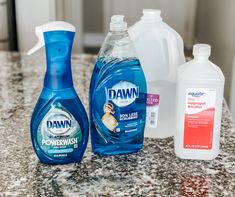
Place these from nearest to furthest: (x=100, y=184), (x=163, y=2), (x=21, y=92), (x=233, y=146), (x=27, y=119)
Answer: (x=100, y=184) → (x=233, y=146) → (x=27, y=119) → (x=21, y=92) → (x=163, y=2)

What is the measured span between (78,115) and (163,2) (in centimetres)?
164

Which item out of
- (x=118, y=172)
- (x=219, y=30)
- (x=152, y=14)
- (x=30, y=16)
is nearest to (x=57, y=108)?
(x=118, y=172)

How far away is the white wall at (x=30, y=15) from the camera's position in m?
1.60

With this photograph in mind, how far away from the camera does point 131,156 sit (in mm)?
895

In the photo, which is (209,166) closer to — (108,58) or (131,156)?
(131,156)

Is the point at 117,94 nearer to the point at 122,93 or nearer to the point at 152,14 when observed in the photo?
the point at 122,93

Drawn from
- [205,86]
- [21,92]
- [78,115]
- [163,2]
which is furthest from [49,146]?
[163,2]

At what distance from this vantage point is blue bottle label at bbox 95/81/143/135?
0.84 metres

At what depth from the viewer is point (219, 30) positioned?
2104 mm

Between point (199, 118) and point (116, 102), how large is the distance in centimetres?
15

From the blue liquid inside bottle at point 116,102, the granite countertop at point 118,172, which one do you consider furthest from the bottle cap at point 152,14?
the granite countertop at point 118,172

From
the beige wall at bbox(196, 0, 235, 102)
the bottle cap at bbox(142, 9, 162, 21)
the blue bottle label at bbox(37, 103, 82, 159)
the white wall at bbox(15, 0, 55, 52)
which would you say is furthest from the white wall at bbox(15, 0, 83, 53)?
the blue bottle label at bbox(37, 103, 82, 159)

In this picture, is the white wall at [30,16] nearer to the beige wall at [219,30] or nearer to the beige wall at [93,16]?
the beige wall at [219,30]

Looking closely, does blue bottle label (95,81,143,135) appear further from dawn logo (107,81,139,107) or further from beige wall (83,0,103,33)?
beige wall (83,0,103,33)
